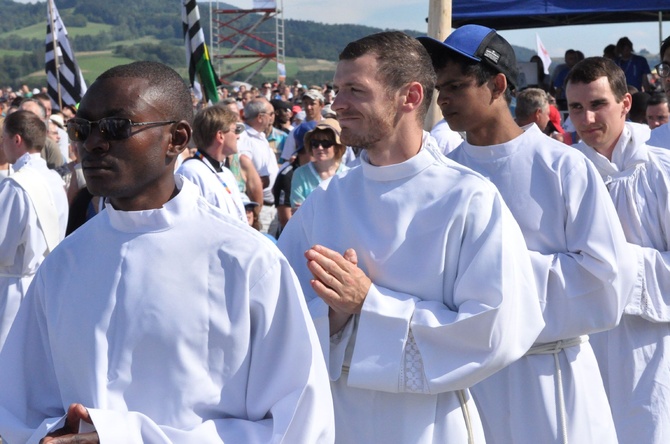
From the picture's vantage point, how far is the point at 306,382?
8.05 feet

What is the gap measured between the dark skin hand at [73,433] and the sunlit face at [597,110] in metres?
3.07

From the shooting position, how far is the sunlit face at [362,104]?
323 centimetres

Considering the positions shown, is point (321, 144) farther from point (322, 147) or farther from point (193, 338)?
point (193, 338)

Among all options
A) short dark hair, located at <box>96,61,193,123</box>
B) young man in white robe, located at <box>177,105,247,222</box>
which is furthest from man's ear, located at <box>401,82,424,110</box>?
young man in white robe, located at <box>177,105,247,222</box>

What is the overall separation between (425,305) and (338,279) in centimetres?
28

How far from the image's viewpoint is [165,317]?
2443mm

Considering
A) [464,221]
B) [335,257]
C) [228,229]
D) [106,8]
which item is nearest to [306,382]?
[228,229]

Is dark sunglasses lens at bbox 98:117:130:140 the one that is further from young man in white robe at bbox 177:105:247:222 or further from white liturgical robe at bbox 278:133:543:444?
young man in white robe at bbox 177:105:247:222

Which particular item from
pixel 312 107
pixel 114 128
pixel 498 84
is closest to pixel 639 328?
pixel 498 84

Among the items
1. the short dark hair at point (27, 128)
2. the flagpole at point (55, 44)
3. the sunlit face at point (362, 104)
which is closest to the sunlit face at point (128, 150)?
the sunlit face at point (362, 104)

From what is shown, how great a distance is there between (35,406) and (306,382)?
0.71 metres

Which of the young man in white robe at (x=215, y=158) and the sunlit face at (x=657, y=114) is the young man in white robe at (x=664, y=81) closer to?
the young man in white robe at (x=215, y=158)

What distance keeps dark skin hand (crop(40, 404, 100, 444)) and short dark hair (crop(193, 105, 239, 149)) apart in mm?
4986

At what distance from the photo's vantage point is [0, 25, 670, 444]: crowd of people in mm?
2455
